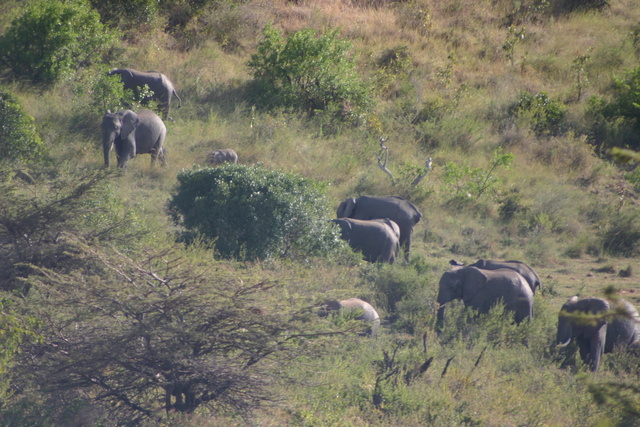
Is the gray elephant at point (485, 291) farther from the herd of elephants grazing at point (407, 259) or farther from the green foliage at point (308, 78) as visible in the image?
the green foliage at point (308, 78)

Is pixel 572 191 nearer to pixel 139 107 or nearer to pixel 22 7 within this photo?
pixel 139 107

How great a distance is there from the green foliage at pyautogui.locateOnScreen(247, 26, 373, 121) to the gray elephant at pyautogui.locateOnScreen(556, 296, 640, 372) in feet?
35.2

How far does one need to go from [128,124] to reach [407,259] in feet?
18.5

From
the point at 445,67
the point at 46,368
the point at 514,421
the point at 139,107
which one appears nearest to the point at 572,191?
the point at 445,67

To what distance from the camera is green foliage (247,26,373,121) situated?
19.1 m

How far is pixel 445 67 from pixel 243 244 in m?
15.0

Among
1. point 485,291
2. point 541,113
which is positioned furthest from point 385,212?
point 541,113

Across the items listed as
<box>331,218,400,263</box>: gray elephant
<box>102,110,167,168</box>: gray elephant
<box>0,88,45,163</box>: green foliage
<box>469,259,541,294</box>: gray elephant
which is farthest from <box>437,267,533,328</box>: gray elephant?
<box>0,88,45,163</box>: green foliage

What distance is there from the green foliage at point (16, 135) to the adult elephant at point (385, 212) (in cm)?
547

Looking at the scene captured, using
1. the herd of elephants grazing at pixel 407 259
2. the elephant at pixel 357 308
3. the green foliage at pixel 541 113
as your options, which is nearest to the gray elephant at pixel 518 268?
the herd of elephants grazing at pixel 407 259

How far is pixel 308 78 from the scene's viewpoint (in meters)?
19.5

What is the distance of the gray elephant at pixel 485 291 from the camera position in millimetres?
10117

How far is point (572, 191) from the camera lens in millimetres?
18281

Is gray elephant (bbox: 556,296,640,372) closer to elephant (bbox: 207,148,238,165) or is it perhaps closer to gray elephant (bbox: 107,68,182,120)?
elephant (bbox: 207,148,238,165)
